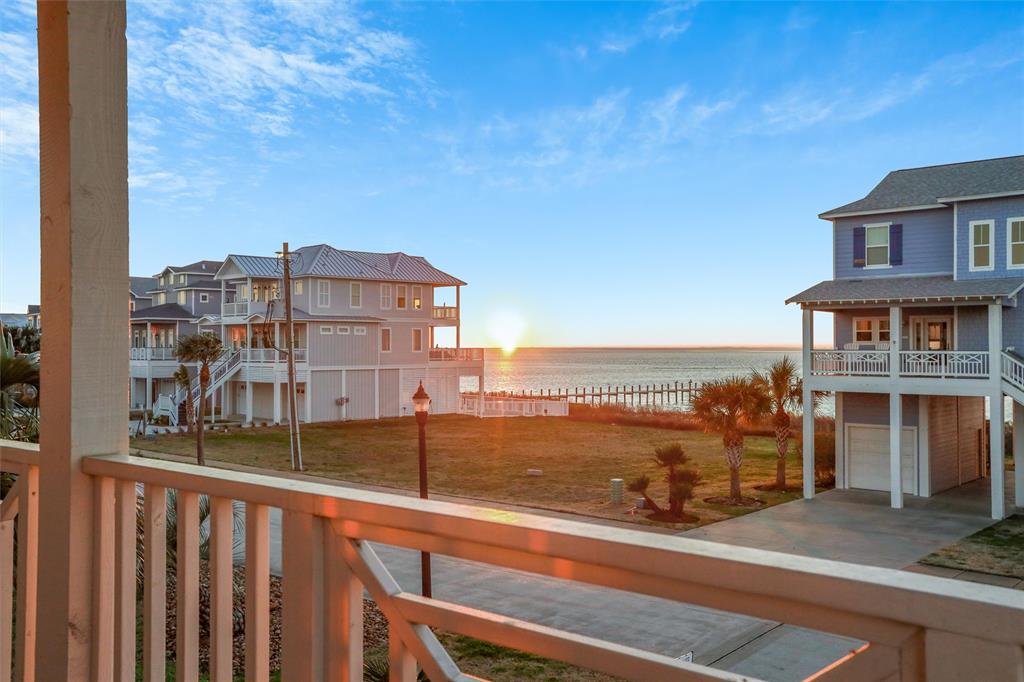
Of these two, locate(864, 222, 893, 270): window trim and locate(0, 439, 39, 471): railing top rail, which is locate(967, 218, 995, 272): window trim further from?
locate(0, 439, 39, 471): railing top rail

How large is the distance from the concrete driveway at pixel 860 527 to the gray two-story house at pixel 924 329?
52 centimetres

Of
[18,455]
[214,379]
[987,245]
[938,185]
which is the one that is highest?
[938,185]

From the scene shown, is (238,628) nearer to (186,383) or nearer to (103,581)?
(103,581)

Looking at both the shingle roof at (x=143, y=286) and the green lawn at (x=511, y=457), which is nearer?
the green lawn at (x=511, y=457)

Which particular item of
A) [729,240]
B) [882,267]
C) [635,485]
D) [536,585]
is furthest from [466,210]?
[536,585]

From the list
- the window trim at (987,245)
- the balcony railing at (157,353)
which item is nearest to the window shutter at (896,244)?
the window trim at (987,245)

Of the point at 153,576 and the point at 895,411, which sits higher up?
the point at 153,576

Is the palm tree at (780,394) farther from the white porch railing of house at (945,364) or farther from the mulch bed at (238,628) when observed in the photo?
the mulch bed at (238,628)

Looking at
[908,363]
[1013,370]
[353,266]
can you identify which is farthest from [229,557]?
[353,266]

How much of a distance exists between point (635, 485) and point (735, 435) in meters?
2.35

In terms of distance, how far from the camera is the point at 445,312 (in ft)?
94.0

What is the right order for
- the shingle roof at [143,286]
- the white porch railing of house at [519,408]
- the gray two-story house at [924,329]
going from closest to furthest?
the gray two-story house at [924,329], the white porch railing of house at [519,408], the shingle roof at [143,286]

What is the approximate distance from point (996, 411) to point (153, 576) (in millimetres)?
13417

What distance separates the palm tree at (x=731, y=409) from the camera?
41.5 feet
